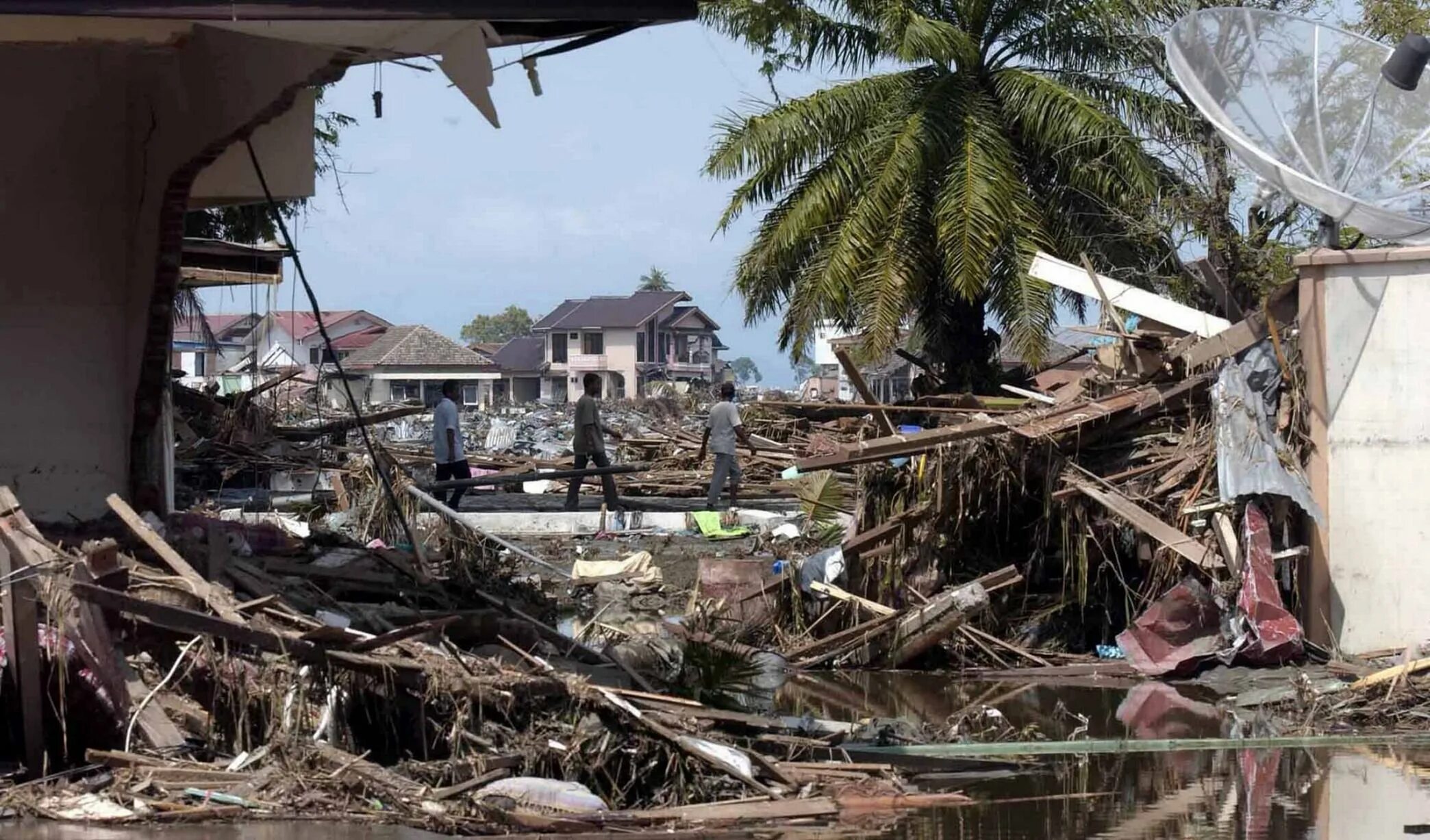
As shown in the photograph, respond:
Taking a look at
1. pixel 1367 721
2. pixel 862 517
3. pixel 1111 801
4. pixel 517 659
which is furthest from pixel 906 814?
pixel 862 517

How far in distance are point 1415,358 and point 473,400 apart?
3046 inches

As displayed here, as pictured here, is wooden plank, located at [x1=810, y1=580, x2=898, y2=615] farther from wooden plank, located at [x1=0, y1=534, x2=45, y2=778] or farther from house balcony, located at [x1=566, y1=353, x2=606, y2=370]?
house balcony, located at [x1=566, y1=353, x2=606, y2=370]

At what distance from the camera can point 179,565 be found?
8703 mm

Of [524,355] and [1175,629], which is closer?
[1175,629]

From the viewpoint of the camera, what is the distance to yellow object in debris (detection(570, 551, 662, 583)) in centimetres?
1655

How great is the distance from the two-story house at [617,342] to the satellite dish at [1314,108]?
71249 mm

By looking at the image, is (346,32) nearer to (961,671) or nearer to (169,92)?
(169,92)

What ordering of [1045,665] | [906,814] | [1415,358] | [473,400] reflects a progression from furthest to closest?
[473,400] < [1045,665] < [1415,358] < [906,814]

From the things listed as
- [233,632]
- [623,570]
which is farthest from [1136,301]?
[233,632]

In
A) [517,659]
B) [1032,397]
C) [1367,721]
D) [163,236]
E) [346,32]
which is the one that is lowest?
[1367,721]

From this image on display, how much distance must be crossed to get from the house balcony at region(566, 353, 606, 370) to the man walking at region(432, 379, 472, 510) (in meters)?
68.8

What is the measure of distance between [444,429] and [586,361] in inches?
2743

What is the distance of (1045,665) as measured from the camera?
13492 millimetres

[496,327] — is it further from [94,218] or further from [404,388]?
[94,218]
